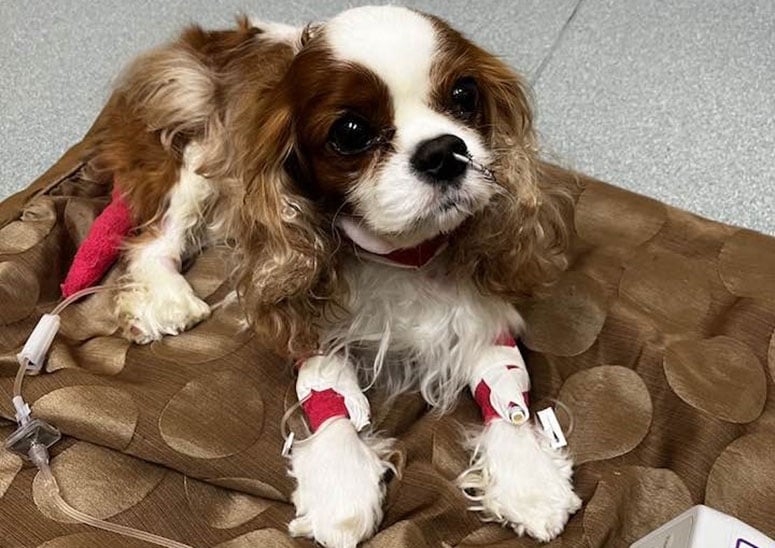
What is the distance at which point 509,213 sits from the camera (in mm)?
1424

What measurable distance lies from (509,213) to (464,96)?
203mm

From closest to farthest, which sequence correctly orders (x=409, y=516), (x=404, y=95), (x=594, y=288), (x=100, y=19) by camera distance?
(x=404, y=95) < (x=409, y=516) < (x=594, y=288) < (x=100, y=19)

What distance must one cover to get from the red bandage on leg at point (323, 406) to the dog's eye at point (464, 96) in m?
0.47

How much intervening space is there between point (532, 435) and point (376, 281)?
1.09 feet

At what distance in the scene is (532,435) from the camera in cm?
146

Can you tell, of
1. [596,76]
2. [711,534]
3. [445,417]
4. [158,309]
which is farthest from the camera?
[596,76]

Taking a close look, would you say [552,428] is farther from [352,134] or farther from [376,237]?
[352,134]

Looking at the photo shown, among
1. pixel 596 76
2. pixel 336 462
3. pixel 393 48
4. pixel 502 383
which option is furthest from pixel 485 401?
pixel 596 76

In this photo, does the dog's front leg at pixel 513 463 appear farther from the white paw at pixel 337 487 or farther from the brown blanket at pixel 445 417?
the white paw at pixel 337 487

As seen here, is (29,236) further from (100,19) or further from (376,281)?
(100,19)

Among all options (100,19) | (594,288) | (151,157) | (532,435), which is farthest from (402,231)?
(100,19)

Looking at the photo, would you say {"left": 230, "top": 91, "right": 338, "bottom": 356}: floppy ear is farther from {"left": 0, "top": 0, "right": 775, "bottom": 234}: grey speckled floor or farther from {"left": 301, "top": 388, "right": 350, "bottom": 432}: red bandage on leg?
{"left": 0, "top": 0, "right": 775, "bottom": 234}: grey speckled floor

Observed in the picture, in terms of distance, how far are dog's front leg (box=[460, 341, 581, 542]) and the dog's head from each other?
13cm

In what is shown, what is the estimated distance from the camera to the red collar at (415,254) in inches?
55.0
